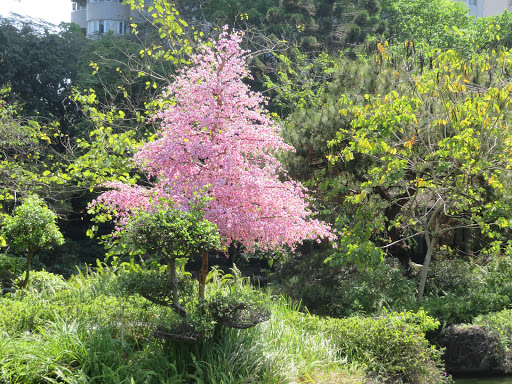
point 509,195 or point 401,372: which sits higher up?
point 509,195

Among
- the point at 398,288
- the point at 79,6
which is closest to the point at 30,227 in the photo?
the point at 398,288

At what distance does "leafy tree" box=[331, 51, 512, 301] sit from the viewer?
698 cm

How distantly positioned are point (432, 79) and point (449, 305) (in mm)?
3050

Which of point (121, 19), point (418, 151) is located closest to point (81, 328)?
point (418, 151)

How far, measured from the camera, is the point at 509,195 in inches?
334

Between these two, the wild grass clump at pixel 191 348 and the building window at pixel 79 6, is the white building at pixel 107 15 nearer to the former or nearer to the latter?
the building window at pixel 79 6

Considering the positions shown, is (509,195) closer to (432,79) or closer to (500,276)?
(500,276)

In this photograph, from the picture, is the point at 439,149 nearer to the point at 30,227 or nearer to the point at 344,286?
the point at 344,286

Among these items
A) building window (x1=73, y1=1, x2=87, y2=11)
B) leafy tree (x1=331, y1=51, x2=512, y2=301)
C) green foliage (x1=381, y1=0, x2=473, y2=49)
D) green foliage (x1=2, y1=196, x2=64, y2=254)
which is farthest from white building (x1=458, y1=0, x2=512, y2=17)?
green foliage (x1=2, y1=196, x2=64, y2=254)

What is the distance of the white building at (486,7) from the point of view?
4404 cm

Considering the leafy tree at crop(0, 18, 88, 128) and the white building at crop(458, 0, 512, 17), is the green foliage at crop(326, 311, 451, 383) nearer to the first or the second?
the leafy tree at crop(0, 18, 88, 128)

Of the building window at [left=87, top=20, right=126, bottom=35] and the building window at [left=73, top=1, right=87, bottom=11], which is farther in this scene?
the building window at [left=73, top=1, right=87, bottom=11]

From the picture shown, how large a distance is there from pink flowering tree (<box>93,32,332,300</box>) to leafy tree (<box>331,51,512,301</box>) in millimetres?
1381

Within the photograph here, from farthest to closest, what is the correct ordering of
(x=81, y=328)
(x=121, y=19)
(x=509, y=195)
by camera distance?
(x=121, y=19)
(x=509, y=195)
(x=81, y=328)
